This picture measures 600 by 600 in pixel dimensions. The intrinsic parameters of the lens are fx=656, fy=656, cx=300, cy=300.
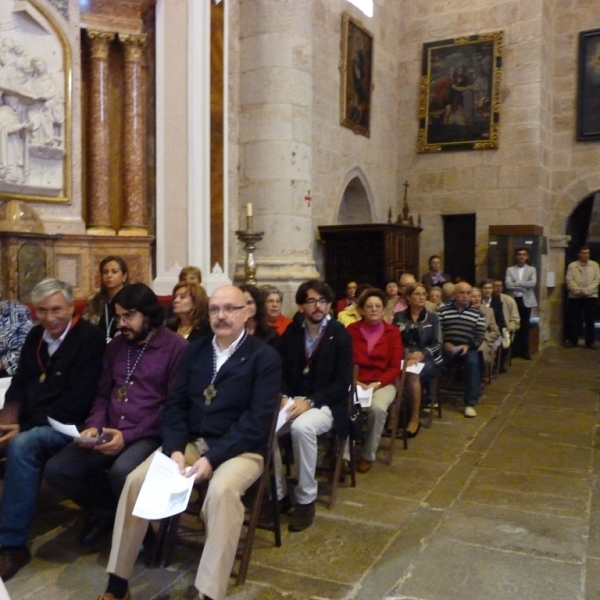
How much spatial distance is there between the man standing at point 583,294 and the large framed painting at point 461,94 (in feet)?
7.81

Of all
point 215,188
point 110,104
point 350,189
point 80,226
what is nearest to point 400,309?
point 215,188

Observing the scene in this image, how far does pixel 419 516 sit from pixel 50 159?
4416 mm

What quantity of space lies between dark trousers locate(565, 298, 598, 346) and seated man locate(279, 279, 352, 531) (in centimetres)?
793

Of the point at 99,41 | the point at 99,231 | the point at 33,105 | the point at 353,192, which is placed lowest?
the point at 99,231

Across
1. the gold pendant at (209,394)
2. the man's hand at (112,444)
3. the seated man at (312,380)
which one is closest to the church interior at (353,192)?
the seated man at (312,380)

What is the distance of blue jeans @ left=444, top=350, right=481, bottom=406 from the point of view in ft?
20.0

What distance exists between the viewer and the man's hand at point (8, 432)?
3.11 meters

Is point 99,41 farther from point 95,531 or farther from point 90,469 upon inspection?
point 95,531

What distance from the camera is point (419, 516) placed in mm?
3631

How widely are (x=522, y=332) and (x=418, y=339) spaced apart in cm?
472

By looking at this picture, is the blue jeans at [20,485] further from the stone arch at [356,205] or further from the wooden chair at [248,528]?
the stone arch at [356,205]

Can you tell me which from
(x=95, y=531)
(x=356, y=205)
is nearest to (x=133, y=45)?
(x=95, y=531)

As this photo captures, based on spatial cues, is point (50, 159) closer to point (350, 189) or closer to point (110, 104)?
point (110, 104)

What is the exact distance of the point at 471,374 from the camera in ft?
20.1
